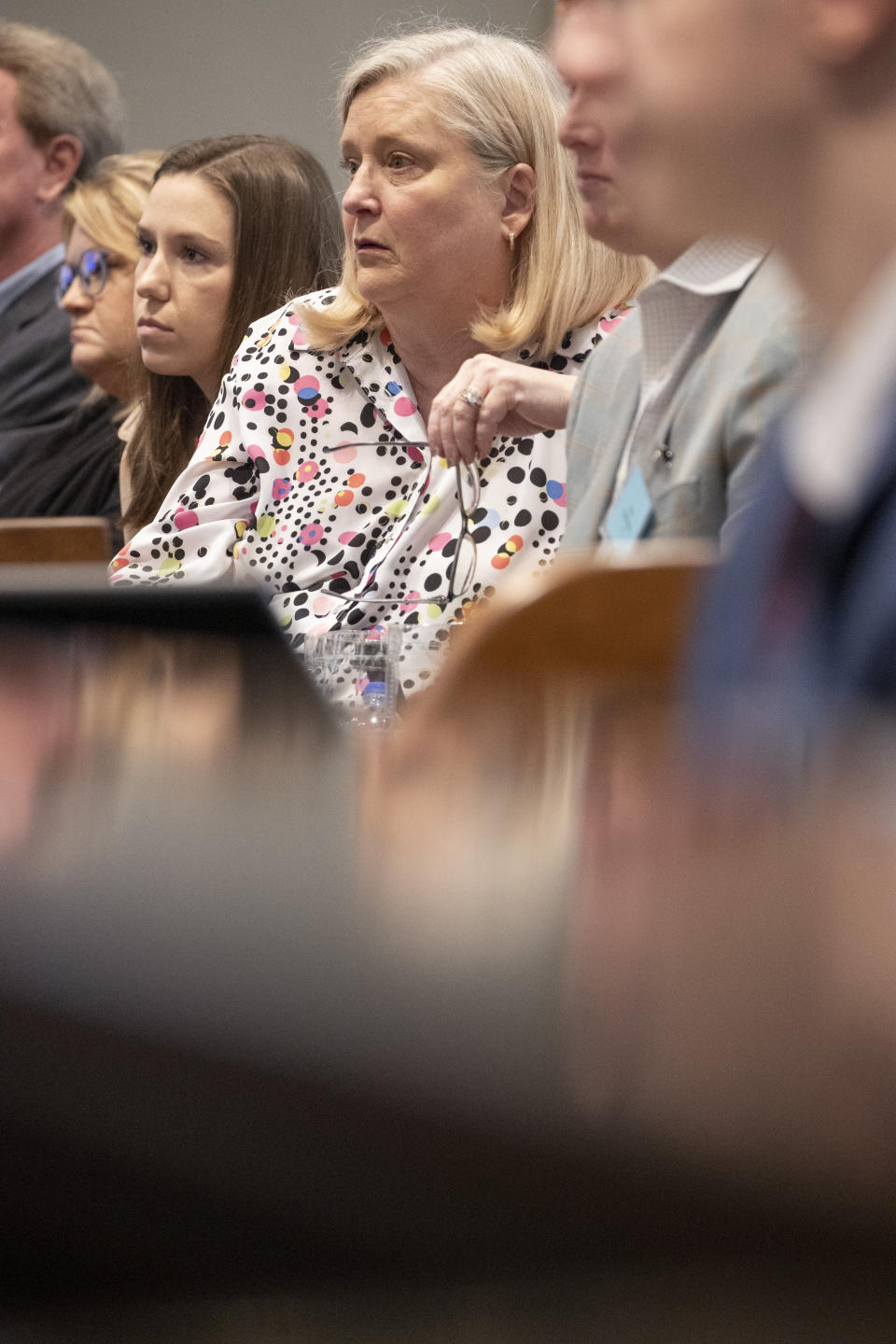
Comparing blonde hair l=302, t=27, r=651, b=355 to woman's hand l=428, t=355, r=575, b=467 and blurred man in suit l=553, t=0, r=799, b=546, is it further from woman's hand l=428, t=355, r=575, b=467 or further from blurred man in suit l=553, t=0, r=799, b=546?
blurred man in suit l=553, t=0, r=799, b=546

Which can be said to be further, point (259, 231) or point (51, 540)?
point (259, 231)

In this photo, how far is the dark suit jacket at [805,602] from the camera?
40cm

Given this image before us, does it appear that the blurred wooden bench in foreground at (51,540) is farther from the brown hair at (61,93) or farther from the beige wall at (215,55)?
the beige wall at (215,55)

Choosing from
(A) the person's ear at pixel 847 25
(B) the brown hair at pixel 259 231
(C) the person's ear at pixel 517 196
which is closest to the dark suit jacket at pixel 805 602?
(A) the person's ear at pixel 847 25

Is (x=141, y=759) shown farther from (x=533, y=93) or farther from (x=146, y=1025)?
(x=533, y=93)

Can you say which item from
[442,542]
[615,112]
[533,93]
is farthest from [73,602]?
[533,93]

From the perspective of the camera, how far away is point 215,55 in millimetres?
4805

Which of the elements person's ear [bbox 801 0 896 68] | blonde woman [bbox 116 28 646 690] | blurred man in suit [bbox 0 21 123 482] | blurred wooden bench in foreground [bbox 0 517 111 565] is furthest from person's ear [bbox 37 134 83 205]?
person's ear [bbox 801 0 896 68]

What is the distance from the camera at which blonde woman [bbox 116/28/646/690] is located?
203cm

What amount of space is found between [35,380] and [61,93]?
0.89 m

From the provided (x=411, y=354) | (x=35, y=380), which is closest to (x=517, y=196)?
(x=411, y=354)

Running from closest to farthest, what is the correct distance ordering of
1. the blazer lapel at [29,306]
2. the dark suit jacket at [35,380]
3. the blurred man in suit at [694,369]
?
the blurred man in suit at [694,369] < the dark suit jacket at [35,380] < the blazer lapel at [29,306]

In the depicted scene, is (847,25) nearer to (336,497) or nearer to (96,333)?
(336,497)

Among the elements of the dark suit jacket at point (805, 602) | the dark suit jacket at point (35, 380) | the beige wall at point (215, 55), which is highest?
the beige wall at point (215, 55)
